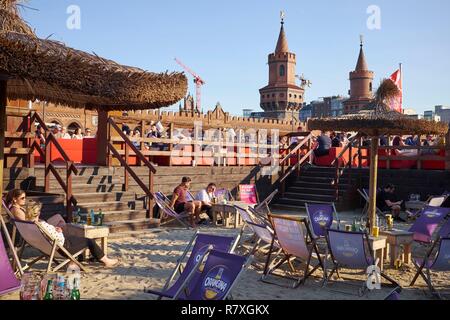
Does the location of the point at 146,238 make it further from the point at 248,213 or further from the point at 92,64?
the point at 92,64

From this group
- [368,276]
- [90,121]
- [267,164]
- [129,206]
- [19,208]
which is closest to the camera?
[368,276]

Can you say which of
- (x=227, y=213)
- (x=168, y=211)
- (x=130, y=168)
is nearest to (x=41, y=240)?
(x=168, y=211)

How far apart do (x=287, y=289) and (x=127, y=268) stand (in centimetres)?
212

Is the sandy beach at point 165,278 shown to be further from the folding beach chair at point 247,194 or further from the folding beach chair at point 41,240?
the folding beach chair at point 247,194

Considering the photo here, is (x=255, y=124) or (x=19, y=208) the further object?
(x=255, y=124)

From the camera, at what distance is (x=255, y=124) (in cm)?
5444

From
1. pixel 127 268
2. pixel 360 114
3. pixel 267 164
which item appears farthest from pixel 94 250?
pixel 267 164

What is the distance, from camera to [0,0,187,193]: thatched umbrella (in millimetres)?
4086

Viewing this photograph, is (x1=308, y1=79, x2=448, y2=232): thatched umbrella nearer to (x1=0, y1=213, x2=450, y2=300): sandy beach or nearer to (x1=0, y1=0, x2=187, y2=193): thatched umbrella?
(x1=0, y1=213, x2=450, y2=300): sandy beach

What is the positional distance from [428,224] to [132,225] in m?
5.03

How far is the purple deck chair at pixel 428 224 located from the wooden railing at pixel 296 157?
6657 mm

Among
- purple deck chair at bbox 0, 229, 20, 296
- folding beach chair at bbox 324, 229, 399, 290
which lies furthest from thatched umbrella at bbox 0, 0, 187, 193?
folding beach chair at bbox 324, 229, 399, 290

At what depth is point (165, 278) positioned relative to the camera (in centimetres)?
590

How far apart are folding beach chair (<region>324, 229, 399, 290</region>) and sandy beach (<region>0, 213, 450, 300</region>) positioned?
22 centimetres
